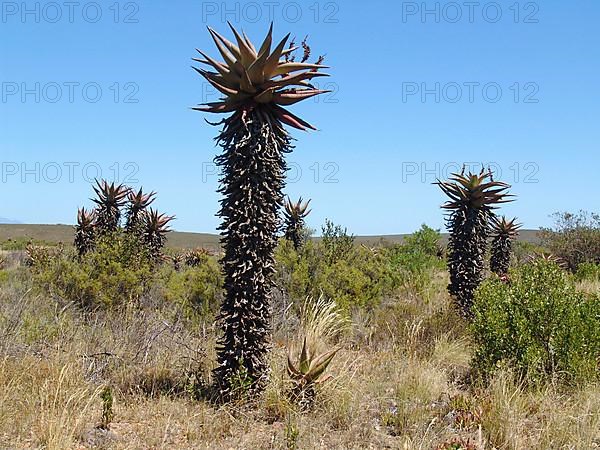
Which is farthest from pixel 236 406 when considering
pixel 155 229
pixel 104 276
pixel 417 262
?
pixel 417 262

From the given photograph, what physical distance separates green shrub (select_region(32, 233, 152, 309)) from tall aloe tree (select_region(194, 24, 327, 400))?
4994 mm

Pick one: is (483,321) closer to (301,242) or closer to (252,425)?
(252,425)

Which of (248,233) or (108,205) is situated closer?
(248,233)

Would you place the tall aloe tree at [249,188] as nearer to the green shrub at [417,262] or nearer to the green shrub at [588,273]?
the green shrub at [417,262]

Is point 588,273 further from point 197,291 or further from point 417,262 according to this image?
point 197,291

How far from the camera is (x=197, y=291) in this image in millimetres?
11312

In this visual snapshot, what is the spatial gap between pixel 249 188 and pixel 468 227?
209 inches

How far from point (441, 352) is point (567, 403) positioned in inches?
96.7

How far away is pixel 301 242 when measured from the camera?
14.5 m

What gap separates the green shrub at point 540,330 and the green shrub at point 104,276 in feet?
20.8

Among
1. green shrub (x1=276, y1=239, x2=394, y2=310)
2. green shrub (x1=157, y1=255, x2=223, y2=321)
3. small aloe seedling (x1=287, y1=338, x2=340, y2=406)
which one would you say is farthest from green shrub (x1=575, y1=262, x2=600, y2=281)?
small aloe seedling (x1=287, y1=338, x2=340, y2=406)

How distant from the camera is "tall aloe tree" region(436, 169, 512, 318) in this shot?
9898 mm

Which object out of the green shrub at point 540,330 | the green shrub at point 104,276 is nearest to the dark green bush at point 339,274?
the green shrub at point 104,276

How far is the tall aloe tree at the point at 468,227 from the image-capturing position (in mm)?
9898
